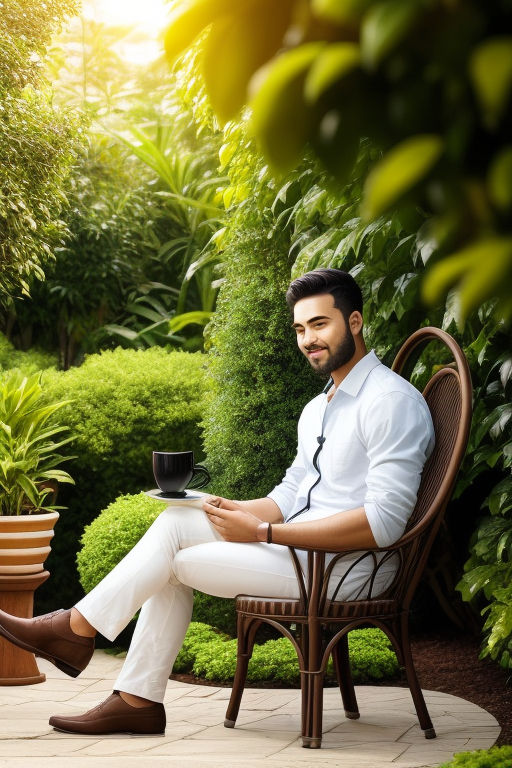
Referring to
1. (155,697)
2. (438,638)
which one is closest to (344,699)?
(155,697)

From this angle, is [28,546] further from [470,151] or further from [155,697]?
[470,151]

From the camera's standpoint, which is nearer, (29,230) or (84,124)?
(29,230)

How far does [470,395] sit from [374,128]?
2.45 m

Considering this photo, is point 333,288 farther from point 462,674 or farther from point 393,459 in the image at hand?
point 462,674

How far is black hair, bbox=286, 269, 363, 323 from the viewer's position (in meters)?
3.30

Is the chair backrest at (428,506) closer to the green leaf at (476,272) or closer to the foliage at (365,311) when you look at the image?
the foliage at (365,311)

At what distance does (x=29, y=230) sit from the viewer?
22.4ft

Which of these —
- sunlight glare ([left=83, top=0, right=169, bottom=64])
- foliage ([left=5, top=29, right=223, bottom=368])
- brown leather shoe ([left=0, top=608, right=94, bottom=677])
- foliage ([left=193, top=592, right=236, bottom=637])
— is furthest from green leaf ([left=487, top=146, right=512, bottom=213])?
sunlight glare ([left=83, top=0, right=169, bottom=64])

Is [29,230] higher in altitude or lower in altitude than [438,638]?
higher

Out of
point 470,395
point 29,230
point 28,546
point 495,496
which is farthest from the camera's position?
point 29,230

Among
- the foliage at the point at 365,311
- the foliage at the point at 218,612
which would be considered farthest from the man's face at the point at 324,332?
the foliage at the point at 218,612

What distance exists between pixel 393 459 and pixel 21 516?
6.68 ft

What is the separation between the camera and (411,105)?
646mm

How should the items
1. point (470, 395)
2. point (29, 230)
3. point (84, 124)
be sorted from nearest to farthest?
1. point (470, 395)
2. point (29, 230)
3. point (84, 124)
